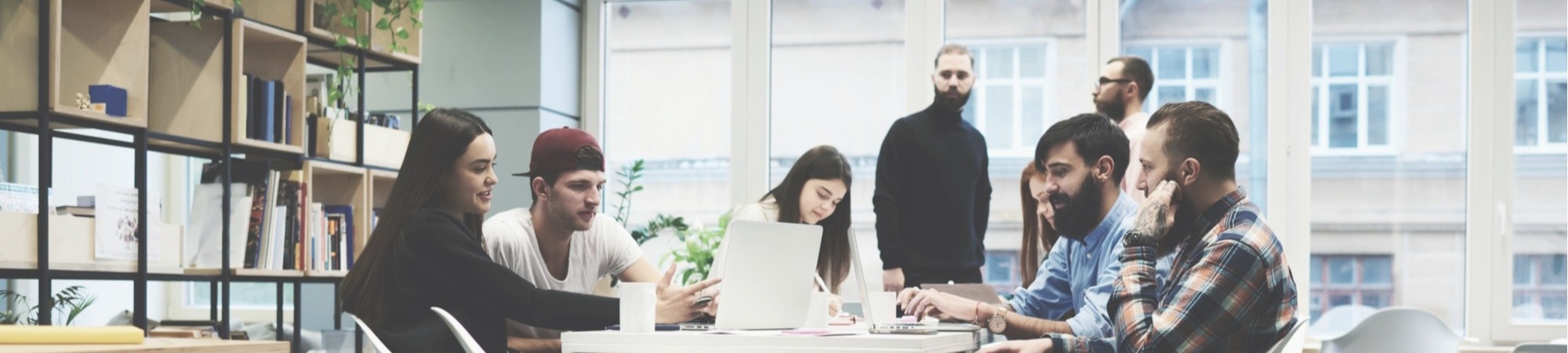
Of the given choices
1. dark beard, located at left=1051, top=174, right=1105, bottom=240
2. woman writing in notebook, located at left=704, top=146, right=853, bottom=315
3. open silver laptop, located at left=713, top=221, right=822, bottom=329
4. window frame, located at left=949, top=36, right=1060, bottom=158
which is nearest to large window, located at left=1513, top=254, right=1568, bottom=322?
window frame, located at left=949, top=36, right=1060, bottom=158

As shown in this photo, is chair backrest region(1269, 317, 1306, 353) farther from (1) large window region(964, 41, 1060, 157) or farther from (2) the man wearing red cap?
(1) large window region(964, 41, 1060, 157)

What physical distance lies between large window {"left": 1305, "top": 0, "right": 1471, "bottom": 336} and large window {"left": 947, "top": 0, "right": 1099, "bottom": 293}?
1010 millimetres

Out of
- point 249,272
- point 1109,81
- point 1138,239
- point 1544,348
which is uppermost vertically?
point 1109,81

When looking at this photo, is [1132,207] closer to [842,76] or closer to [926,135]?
[926,135]

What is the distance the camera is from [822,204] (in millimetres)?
4203

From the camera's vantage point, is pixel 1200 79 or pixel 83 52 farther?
Answer: pixel 1200 79

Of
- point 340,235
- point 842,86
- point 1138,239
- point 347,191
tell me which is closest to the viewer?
point 1138,239

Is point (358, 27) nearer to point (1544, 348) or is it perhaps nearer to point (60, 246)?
point (60, 246)

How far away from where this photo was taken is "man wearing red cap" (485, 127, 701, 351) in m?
3.12

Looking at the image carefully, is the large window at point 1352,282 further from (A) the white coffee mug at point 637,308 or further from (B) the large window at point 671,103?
(A) the white coffee mug at point 637,308

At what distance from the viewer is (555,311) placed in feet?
8.58

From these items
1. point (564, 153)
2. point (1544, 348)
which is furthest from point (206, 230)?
point (1544, 348)

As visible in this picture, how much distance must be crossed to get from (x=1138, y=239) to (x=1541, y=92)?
4.43 meters

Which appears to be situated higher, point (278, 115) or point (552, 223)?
point (278, 115)
